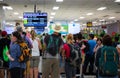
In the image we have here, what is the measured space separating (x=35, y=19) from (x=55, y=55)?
10586mm

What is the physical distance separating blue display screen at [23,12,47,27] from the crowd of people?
8.40 meters

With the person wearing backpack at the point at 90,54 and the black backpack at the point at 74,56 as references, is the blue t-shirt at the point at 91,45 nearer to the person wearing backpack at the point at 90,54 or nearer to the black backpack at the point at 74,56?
the person wearing backpack at the point at 90,54

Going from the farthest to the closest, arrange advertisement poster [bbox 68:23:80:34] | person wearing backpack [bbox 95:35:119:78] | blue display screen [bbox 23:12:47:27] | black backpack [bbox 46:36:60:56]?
blue display screen [bbox 23:12:47:27] < advertisement poster [bbox 68:23:80:34] < black backpack [bbox 46:36:60:56] < person wearing backpack [bbox 95:35:119:78]

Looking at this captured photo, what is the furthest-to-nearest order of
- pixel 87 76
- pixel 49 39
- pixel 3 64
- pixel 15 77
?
pixel 87 76 < pixel 49 39 < pixel 3 64 < pixel 15 77

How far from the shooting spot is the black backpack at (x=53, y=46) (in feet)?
25.8

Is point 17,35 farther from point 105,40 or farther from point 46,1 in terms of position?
point 46,1

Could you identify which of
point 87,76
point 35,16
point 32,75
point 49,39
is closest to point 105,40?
point 49,39

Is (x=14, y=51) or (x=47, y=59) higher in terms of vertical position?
(x=14, y=51)

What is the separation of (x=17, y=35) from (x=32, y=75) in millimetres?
2574

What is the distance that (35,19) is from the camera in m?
18.3

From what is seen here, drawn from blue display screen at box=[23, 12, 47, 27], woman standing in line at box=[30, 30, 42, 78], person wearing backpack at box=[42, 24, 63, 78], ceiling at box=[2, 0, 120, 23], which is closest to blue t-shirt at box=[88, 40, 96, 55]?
person wearing backpack at box=[42, 24, 63, 78]

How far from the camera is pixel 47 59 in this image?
7.93 m

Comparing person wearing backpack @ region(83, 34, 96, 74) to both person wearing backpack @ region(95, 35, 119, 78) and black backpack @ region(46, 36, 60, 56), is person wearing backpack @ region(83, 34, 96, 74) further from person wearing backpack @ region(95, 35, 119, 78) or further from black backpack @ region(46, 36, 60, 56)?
person wearing backpack @ region(95, 35, 119, 78)

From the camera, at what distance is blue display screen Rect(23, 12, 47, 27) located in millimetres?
Result: 18250
